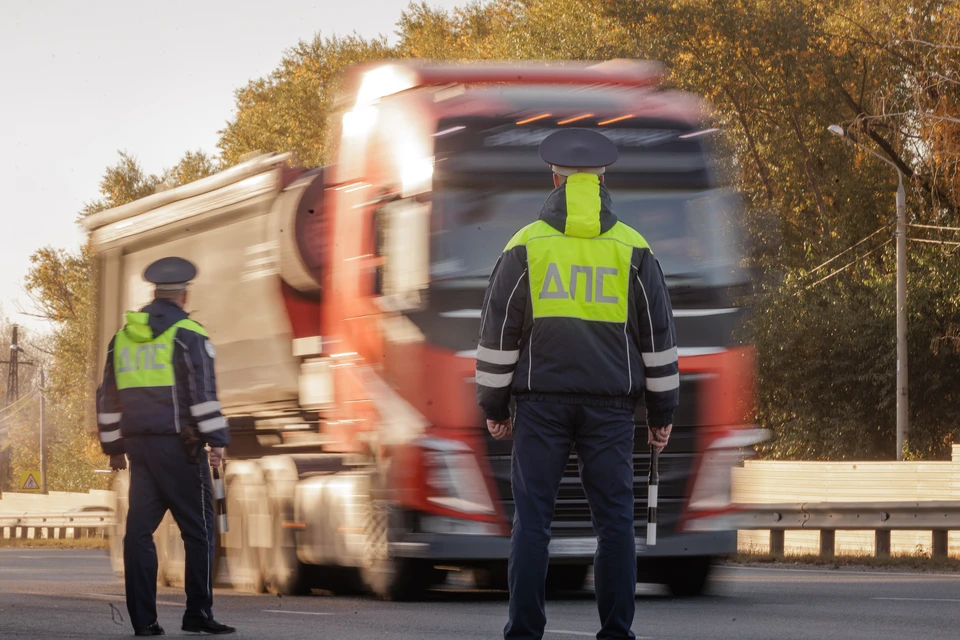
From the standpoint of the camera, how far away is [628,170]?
38.2 ft

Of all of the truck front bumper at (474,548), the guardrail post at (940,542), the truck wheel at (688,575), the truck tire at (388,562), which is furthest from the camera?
the guardrail post at (940,542)

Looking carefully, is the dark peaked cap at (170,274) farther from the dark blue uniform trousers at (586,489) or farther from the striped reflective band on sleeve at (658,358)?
the striped reflective band on sleeve at (658,358)

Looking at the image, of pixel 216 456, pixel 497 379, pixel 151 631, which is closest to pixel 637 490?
pixel 216 456

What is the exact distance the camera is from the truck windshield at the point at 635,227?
36.7ft

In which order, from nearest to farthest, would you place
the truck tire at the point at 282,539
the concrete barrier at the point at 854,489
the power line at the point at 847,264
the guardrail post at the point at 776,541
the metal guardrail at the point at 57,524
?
1. the truck tire at the point at 282,539
2. the guardrail post at the point at 776,541
3. the concrete barrier at the point at 854,489
4. the metal guardrail at the point at 57,524
5. the power line at the point at 847,264

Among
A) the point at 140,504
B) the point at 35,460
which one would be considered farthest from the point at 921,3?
the point at 35,460

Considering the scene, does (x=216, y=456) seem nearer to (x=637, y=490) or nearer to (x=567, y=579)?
(x=637, y=490)

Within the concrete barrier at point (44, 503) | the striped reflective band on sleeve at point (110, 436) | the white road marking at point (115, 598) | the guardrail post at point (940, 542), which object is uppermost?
the striped reflective band on sleeve at point (110, 436)

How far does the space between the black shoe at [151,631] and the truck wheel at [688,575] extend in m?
4.28

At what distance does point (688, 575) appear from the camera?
486 inches

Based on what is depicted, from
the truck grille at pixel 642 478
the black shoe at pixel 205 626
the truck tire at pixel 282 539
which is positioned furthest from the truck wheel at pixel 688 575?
the black shoe at pixel 205 626

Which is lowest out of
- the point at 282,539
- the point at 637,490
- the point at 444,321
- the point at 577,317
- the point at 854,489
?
the point at 854,489

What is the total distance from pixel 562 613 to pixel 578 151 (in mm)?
4274

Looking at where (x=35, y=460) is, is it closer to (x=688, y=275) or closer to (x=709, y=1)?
(x=709, y=1)
